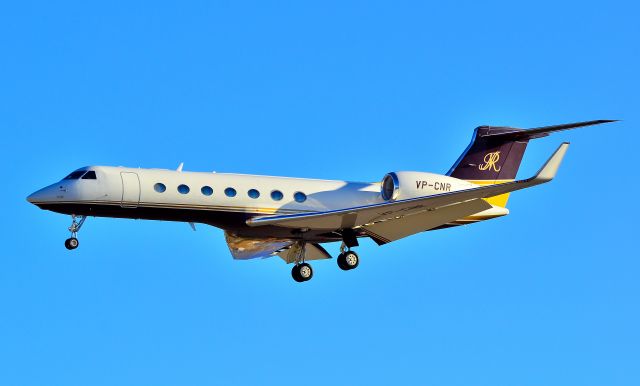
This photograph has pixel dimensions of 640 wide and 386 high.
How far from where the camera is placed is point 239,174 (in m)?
32.0

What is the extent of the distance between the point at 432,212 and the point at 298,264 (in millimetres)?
3816

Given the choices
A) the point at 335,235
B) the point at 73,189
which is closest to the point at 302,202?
the point at 335,235

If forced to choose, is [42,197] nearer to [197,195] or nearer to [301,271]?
[197,195]

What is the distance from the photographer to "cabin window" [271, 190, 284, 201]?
105 feet

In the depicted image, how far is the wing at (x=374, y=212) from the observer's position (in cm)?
3092

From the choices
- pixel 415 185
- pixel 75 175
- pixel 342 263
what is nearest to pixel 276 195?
pixel 342 263

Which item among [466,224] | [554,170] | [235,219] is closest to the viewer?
[554,170]

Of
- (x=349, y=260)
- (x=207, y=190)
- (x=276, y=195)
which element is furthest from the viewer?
(x=349, y=260)

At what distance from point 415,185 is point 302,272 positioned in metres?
3.77

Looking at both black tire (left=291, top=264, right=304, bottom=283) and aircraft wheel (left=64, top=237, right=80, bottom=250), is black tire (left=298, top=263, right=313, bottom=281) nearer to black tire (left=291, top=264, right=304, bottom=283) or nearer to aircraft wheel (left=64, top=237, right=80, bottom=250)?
black tire (left=291, top=264, right=304, bottom=283)

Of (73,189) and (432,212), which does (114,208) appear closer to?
(73,189)

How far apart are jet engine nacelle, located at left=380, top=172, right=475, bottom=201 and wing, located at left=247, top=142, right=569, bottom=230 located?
51 centimetres

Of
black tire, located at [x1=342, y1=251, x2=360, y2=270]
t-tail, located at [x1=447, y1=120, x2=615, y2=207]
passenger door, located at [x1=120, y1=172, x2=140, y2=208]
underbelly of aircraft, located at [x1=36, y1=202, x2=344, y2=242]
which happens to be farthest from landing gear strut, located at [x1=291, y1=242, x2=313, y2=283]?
t-tail, located at [x1=447, y1=120, x2=615, y2=207]

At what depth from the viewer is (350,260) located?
32.6 meters
